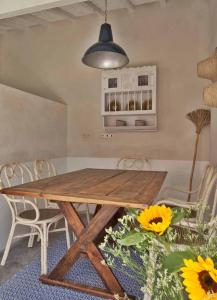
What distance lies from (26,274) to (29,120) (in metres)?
1.90

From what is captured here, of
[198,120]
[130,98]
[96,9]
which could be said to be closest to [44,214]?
[130,98]

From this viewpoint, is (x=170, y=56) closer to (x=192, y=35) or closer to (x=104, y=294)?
(x=192, y=35)

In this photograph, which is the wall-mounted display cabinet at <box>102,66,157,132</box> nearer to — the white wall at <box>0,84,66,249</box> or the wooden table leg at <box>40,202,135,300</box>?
the white wall at <box>0,84,66,249</box>

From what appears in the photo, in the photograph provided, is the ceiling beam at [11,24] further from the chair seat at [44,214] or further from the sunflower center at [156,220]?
the sunflower center at [156,220]

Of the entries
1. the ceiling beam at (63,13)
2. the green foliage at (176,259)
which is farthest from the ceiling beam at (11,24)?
the green foliage at (176,259)

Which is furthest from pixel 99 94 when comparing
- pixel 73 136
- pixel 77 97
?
pixel 73 136

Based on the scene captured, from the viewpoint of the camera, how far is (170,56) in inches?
154

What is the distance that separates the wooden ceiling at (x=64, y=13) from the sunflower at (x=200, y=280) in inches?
159

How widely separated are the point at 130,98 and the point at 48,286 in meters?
2.88

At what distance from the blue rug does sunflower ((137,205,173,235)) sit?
59.4 inches

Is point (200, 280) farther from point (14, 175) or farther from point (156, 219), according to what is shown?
point (14, 175)

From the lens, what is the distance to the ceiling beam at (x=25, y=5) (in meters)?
2.53

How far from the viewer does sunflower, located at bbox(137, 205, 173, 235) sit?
56 centimetres

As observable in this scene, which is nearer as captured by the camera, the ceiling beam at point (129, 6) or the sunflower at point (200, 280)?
the sunflower at point (200, 280)
